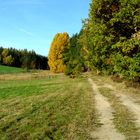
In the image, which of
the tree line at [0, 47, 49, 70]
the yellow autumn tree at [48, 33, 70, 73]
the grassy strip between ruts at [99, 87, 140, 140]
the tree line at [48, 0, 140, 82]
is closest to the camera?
the grassy strip between ruts at [99, 87, 140, 140]

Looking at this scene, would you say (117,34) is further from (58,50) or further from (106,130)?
(58,50)

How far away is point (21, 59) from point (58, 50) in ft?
289

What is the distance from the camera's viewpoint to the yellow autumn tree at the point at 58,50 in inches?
3991

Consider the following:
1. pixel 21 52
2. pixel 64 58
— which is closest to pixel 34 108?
pixel 64 58

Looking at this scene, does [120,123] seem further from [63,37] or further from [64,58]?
[63,37]

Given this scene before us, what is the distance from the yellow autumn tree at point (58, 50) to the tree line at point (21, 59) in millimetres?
73145

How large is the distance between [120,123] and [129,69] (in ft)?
48.8

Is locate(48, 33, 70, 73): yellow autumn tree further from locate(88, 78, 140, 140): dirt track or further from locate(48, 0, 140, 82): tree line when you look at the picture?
locate(88, 78, 140, 140): dirt track

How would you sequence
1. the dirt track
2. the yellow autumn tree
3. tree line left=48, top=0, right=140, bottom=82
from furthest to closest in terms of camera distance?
the yellow autumn tree < tree line left=48, top=0, right=140, bottom=82 < the dirt track

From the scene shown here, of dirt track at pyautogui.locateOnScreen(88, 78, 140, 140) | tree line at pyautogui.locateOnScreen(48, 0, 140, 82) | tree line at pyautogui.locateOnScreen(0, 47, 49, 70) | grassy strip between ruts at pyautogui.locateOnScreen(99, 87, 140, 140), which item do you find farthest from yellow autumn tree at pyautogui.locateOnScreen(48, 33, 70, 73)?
grassy strip between ruts at pyautogui.locateOnScreen(99, 87, 140, 140)

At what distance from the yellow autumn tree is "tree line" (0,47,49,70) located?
2880 inches

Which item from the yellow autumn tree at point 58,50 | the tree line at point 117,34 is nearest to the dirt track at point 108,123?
the tree line at point 117,34

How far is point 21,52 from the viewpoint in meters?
194

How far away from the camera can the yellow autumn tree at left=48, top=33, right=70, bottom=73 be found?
101375 millimetres
